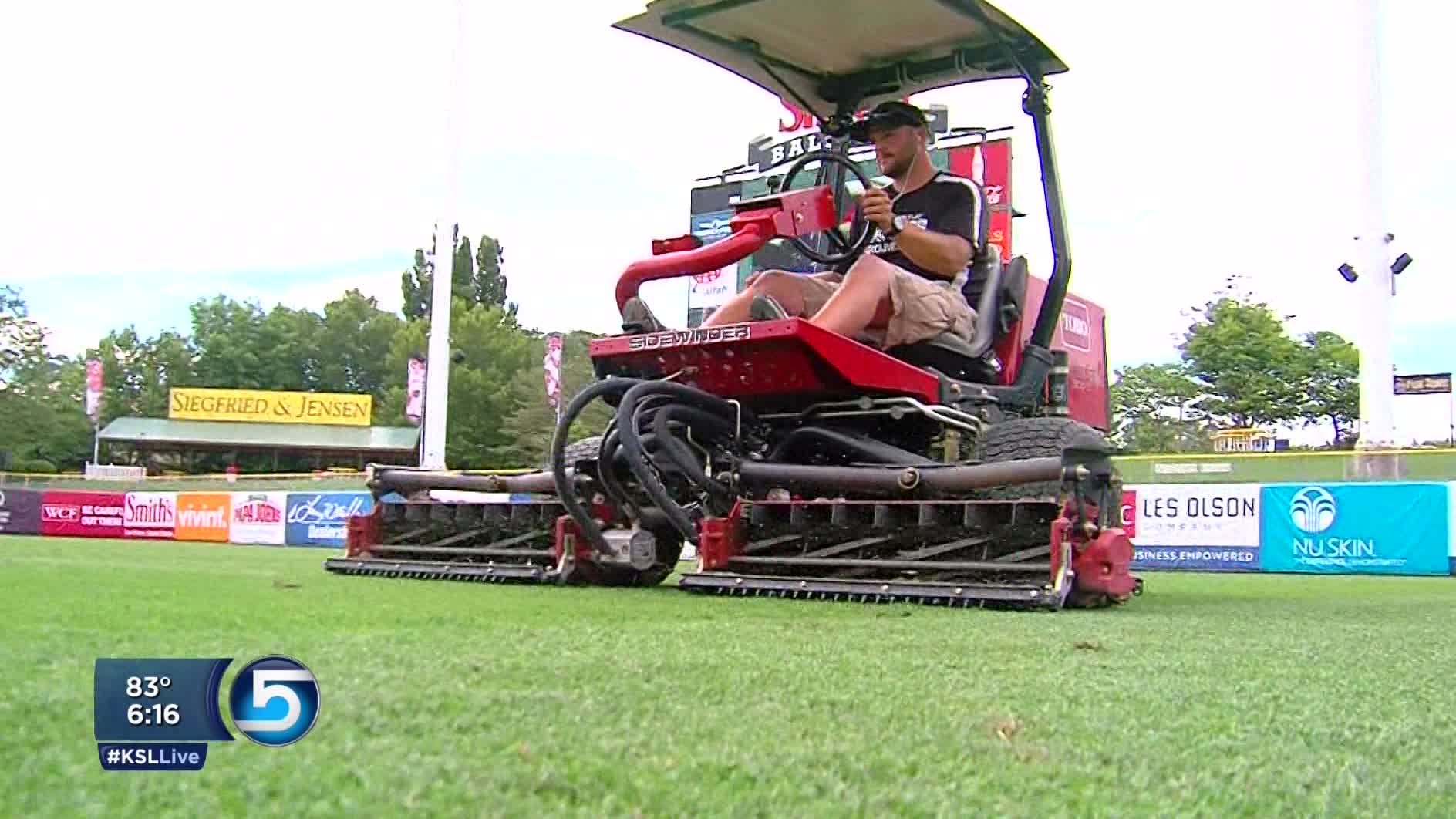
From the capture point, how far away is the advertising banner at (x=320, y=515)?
59.8 feet

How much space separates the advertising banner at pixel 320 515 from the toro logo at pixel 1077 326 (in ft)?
41.9

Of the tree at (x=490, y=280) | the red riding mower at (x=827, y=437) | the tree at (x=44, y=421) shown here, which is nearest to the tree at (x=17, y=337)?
the tree at (x=44, y=421)

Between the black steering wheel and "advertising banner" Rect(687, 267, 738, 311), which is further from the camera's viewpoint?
"advertising banner" Rect(687, 267, 738, 311)

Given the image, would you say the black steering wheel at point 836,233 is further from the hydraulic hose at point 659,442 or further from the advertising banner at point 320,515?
the advertising banner at point 320,515

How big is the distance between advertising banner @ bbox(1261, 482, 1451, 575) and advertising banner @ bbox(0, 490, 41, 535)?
66.8 ft

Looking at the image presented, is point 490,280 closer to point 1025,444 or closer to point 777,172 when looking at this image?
point 777,172

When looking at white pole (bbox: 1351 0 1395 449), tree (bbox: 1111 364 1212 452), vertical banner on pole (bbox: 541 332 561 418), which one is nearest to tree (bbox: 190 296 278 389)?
vertical banner on pole (bbox: 541 332 561 418)

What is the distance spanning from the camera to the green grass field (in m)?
1.45

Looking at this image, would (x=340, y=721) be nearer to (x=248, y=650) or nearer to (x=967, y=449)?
(x=248, y=650)

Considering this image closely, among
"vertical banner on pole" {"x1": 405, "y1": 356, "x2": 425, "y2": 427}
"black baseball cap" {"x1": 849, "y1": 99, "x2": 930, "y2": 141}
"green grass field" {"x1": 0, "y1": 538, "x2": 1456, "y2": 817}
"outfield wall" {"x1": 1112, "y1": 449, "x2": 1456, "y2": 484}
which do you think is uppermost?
"vertical banner on pole" {"x1": 405, "y1": 356, "x2": 425, "y2": 427}

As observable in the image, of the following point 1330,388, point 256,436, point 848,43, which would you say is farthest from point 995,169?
point 256,436

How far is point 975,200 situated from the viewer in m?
5.83

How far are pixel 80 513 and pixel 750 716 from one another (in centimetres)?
2365

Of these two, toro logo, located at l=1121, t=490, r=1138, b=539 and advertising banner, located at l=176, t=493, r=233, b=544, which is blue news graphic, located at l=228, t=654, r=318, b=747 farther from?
advertising banner, located at l=176, t=493, r=233, b=544
